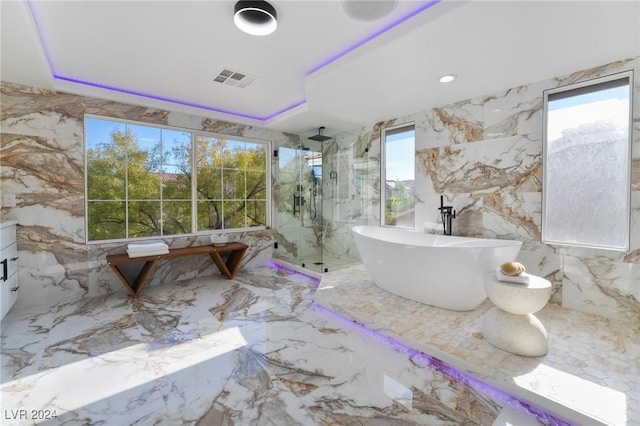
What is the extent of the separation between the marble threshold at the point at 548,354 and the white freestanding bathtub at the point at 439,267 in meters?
0.13

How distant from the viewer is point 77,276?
10.4 ft

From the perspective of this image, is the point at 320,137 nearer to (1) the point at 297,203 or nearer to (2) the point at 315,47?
(1) the point at 297,203

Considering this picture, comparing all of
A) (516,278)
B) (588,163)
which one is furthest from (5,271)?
(588,163)

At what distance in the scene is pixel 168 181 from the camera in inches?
153

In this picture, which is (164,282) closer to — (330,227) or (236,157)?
(236,157)

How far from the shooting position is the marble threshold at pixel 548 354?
4.87ft

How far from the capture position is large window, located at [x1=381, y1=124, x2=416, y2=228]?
3961 millimetres

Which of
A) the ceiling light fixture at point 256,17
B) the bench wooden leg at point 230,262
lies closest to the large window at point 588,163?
the ceiling light fixture at point 256,17

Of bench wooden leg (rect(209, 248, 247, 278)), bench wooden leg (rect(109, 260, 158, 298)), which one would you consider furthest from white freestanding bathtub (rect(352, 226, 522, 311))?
bench wooden leg (rect(109, 260, 158, 298))

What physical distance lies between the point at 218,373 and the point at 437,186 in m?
3.16

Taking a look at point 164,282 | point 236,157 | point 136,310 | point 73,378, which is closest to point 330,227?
point 236,157

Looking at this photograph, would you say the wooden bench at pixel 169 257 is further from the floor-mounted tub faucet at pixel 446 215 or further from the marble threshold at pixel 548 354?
the floor-mounted tub faucet at pixel 446 215

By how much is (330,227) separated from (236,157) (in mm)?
1932

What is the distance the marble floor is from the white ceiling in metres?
2.33
